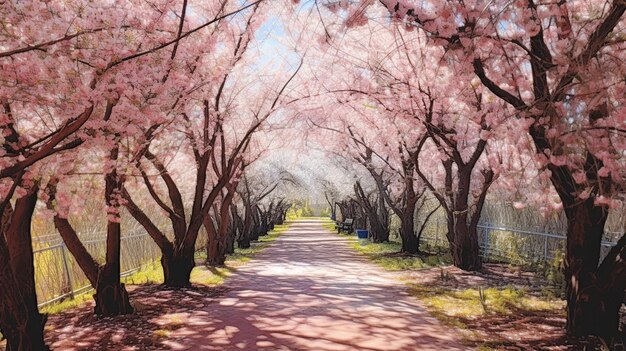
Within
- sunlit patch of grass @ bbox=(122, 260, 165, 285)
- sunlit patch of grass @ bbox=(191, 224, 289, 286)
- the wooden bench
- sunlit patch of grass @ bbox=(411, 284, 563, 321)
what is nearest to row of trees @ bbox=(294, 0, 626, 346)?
sunlit patch of grass @ bbox=(411, 284, 563, 321)

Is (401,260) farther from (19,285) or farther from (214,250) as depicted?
(19,285)

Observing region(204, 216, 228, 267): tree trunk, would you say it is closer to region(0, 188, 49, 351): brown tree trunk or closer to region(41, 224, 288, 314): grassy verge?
region(41, 224, 288, 314): grassy verge

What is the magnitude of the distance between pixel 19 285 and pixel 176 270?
19.2 feet

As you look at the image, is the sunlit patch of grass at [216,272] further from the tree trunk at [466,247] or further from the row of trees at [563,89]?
the row of trees at [563,89]

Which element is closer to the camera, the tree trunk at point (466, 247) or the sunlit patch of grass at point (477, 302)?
the sunlit patch of grass at point (477, 302)

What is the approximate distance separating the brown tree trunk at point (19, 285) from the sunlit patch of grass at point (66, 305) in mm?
3511

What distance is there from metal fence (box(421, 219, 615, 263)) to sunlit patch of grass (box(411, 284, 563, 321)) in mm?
2508

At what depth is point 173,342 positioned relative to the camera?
265 inches

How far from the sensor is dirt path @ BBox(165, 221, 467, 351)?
655cm

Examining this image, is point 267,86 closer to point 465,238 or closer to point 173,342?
point 465,238

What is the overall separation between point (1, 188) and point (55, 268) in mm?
4709

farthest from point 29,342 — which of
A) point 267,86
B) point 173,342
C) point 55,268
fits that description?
point 267,86

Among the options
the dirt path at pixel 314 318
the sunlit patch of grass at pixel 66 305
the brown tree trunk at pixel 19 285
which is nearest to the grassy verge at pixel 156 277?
the sunlit patch of grass at pixel 66 305

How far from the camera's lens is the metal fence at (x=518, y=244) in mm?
13594
